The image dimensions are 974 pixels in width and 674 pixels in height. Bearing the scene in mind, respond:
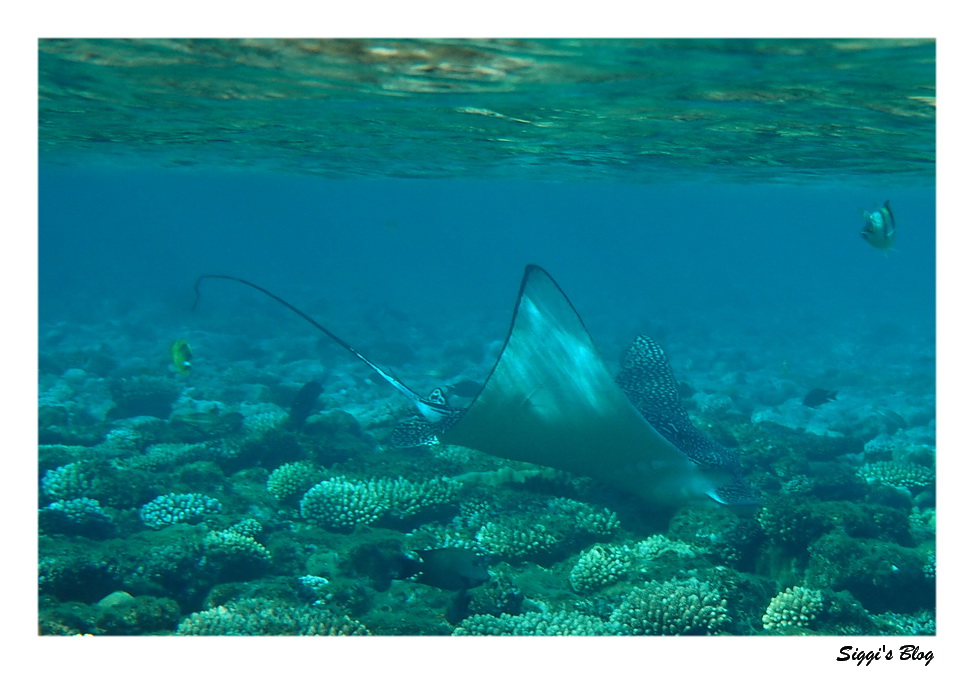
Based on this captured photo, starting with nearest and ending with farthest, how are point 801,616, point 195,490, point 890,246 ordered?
point 801,616
point 890,246
point 195,490

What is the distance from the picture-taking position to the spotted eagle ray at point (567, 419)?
6.06 m

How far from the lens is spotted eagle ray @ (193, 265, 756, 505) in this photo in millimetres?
6059

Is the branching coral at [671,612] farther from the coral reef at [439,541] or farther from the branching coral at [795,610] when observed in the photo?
the branching coral at [795,610]

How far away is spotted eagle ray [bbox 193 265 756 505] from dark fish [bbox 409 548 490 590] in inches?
49.7

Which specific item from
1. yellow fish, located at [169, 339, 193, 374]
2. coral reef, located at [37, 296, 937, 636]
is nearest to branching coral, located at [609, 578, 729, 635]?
coral reef, located at [37, 296, 937, 636]

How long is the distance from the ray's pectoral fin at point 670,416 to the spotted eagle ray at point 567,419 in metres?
0.02

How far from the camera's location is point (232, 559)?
22.0 ft

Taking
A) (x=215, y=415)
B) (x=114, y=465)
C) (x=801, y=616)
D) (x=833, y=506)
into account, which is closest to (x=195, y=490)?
(x=114, y=465)

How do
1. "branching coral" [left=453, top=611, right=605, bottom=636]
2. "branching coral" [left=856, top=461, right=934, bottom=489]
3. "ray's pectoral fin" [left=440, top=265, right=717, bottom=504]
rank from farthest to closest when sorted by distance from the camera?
1. "branching coral" [left=856, top=461, right=934, bottom=489]
2. "ray's pectoral fin" [left=440, top=265, right=717, bottom=504]
3. "branching coral" [left=453, top=611, right=605, bottom=636]

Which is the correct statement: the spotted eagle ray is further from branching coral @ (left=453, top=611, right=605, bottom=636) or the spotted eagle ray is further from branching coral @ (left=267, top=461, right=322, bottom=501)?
branching coral @ (left=267, top=461, right=322, bottom=501)

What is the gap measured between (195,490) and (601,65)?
9232 mm

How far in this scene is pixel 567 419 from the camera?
657 cm

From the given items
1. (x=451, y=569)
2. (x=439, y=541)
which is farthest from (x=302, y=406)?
(x=451, y=569)
